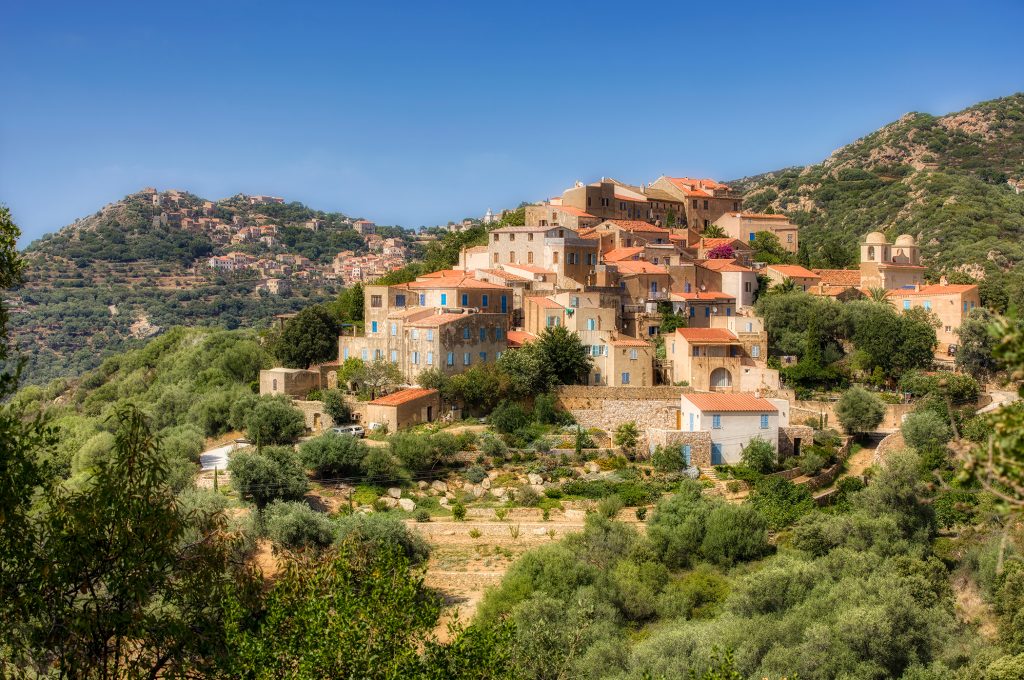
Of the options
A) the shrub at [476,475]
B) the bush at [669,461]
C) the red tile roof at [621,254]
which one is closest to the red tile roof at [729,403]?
the bush at [669,461]

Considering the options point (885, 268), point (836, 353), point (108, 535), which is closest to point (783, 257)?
point (885, 268)

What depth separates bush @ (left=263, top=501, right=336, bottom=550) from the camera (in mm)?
25422

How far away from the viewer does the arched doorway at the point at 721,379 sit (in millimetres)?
38844

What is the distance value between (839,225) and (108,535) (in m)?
83.5

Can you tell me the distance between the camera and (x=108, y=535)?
10688 mm

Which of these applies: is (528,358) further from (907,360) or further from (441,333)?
(907,360)

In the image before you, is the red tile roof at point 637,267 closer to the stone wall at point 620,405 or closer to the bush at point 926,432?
the stone wall at point 620,405

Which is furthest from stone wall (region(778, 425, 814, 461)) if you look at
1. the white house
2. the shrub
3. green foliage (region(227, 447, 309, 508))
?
green foliage (region(227, 447, 309, 508))

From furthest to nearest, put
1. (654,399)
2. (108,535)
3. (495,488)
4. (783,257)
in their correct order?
1. (783,257)
2. (654,399)
3. (495,488)
4. (108,535)

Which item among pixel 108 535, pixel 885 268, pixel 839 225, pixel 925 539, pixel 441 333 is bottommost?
pixel 925 539

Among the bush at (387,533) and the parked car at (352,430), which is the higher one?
the parked car at (352,430)

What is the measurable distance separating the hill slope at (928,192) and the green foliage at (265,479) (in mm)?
35380

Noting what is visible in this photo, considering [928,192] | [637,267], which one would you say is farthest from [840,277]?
[928,192]

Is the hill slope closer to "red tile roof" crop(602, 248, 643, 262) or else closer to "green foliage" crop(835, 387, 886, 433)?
"red tile roof" crop(602, 248, 643, 262)
